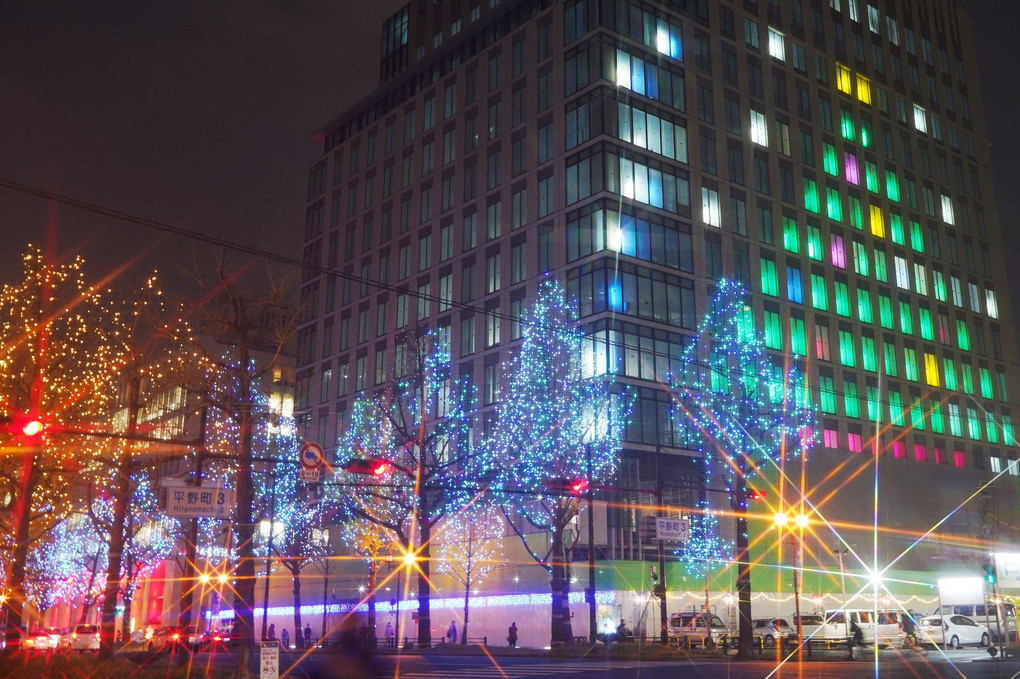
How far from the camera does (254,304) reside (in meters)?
27.2

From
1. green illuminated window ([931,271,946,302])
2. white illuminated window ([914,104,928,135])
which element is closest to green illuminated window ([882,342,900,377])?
green illuminated window ([931,271,946,302])

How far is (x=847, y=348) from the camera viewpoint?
7225cm

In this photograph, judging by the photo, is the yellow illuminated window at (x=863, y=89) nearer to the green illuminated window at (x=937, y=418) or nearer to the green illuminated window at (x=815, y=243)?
the green illuminated window at (x=815, y=243)

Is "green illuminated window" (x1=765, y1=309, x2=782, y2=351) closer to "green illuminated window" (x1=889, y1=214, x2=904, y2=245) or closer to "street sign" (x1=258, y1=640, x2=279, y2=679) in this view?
"green illuminated window" (x1=889, y1=214, x2=904, y2=245)

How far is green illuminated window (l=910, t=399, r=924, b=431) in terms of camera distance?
75125 mm

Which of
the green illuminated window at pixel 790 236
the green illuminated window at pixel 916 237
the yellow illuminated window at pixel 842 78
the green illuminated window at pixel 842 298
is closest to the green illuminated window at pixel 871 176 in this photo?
the green illuminated window at pixel 916 237

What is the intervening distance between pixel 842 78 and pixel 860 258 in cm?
1595

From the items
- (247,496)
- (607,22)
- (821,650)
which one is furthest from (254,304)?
(607,22)

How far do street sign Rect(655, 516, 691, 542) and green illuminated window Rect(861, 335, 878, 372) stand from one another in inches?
1689

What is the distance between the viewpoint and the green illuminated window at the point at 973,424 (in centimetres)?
7938

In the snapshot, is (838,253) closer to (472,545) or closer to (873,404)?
(873,404)

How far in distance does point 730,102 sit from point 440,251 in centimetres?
2404

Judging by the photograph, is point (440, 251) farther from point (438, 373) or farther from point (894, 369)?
point (894, 369)

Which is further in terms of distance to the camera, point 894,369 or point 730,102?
point 894,369
